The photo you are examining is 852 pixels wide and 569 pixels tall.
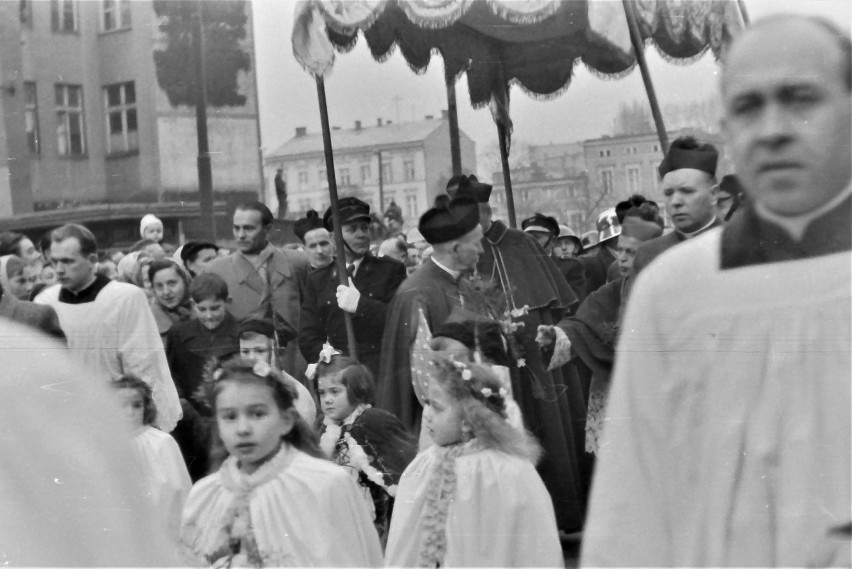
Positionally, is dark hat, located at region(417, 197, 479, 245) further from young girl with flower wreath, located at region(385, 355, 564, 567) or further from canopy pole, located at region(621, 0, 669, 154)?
canopy pole, located at region(621, 0, 669, 154)

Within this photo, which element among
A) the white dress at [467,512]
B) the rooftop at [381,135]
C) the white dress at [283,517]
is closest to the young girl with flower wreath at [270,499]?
the white dress at [283,517]

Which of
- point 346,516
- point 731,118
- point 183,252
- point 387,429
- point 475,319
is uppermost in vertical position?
point 731,118

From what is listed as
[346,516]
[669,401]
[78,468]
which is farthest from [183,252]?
[669,401]

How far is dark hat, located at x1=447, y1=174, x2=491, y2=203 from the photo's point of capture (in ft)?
8.79

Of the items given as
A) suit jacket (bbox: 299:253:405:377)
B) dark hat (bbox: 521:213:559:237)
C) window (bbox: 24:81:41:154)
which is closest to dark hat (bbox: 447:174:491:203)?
dark hat (bbox: 521:213:559:237)

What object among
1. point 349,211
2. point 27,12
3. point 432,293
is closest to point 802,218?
point 432,293

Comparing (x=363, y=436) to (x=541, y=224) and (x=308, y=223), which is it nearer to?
(x=308, y=223)

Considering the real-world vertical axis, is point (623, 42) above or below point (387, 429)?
above

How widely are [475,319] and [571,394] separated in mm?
266

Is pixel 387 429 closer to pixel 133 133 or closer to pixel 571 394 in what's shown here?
pixel 571 394

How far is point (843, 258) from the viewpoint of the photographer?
97.0 inches

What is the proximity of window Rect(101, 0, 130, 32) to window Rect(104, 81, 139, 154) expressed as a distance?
0.12 m

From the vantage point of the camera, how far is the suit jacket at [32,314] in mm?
2781

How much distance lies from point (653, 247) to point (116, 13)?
126 centimetres
